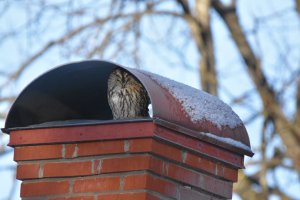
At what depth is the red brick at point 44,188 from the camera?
14.1 feet

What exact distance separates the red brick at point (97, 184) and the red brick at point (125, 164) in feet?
0.13

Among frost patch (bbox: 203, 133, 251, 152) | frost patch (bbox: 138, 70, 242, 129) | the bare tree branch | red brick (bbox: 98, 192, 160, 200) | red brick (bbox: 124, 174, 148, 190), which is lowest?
red brick (bbox: 98, 192, 160, 200)

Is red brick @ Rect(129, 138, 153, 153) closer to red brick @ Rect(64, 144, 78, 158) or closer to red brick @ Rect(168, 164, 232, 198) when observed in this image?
red brick @ Rect(168, 164, 232, 198)

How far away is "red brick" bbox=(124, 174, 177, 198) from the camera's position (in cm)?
408

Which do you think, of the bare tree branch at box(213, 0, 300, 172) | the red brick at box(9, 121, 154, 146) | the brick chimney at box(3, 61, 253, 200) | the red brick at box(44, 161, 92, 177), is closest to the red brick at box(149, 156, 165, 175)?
the brick chimney at box(3, 61, 253, 200)

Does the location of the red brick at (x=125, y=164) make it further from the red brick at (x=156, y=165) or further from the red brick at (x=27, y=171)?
the red brick at (x=27, y=171)

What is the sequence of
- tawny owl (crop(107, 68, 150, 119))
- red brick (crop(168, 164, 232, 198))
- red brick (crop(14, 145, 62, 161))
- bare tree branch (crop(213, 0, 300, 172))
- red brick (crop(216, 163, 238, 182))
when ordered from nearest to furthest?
1. red brick (crop(168, 164, 232, 198))
2. red brick (crop(14, 145, 62, 161))
3. red brick (crop(216, 163, 238, 182))
4. tawny owl (crop(107, 68, 150, 119))
5. bare tree branch (crop(213, 0, 300, 172))

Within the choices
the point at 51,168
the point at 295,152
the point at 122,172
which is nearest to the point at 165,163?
the point at 122,172

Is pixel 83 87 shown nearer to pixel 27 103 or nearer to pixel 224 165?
pixel 27 103

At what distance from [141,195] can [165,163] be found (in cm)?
21

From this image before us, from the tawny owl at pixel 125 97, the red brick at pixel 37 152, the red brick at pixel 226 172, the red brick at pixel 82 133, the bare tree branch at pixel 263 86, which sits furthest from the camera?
the bare tree branch at pixel 263 86

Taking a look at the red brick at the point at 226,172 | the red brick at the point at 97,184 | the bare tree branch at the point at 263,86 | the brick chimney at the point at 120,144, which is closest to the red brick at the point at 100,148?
the brick chimney at the point at 120,144

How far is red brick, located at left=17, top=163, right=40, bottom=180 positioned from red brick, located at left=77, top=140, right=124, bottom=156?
23 centimetres

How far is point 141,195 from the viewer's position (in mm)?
4062
